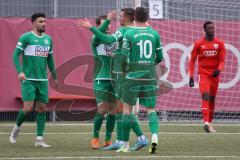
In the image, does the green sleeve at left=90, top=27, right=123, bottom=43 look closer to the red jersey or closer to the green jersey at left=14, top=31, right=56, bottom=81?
the green jersey at left=14, top=31, right=56, bottom=81

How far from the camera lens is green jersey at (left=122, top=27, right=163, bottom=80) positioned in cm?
1116

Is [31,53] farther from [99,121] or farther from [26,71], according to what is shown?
[99,121]

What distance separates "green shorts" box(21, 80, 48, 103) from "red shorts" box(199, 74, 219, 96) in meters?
4.42

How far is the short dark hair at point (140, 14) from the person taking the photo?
1113 centimetres

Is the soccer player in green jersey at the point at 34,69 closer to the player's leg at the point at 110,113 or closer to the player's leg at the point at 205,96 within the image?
the player's leg at the point at 110,113

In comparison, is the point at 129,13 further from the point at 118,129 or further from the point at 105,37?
the point at 118,129

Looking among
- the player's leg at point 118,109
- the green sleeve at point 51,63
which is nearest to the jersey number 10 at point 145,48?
the player's leg at point 118,109

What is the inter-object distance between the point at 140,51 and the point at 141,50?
2 centimetres

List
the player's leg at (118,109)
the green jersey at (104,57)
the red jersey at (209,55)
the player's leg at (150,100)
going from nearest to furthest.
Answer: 1. the player's leg at (150,100)
2. the player's leg at (118,109)
3. the green jersey at (104,57)
4. the red jersey at (209,55)

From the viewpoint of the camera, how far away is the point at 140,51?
36.8 feet

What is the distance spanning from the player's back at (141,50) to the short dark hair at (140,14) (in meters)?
0.13

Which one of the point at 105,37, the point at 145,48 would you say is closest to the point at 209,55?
the point at 145,48

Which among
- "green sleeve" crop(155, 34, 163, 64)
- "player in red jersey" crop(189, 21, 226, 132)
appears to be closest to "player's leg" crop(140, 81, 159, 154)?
"green sleeve" crop(155, 34, 163, 64)

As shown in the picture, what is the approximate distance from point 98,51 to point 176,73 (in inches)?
305
